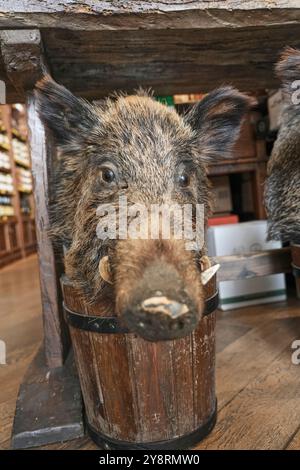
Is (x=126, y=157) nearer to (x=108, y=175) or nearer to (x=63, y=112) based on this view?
(x=108, y=175)

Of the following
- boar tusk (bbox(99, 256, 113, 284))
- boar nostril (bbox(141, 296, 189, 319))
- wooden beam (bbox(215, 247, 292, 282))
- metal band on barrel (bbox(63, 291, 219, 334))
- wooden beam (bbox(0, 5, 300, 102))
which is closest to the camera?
boar nostril (bbox(141, 296, 189, 319))

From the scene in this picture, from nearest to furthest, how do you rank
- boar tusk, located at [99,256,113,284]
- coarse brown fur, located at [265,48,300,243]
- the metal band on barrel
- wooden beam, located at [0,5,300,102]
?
boar tusk, located at [99,256,113,284], the metal band on barrel, wooden beam, located at [0,5,300,102], coarse brown fur, located at [265,48,300,243]

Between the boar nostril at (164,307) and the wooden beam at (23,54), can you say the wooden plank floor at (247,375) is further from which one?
the wooden beam at (23,54)

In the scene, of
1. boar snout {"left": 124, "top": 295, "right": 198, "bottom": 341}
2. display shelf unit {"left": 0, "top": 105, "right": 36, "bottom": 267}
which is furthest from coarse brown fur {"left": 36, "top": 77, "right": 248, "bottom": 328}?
display shelf unit {"left": 0, "top": 105, "right": 36, "bottom": 267}

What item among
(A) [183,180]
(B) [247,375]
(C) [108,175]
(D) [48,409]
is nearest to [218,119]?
(A) [183,180]

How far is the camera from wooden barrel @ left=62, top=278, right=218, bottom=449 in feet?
3.85

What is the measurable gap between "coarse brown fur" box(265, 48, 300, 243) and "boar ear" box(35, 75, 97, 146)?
79cm

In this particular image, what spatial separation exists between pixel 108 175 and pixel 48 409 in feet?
2.89

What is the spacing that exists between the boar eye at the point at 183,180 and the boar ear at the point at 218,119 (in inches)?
8.6

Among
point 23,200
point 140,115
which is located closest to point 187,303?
point 140,115

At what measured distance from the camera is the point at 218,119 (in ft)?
4.65

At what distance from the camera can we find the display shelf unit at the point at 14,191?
7.25m

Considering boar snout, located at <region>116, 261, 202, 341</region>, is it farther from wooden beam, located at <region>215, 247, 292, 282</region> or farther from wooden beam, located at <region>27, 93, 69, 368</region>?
wooden beam, located at <region>215, 247, 292, 282</region>

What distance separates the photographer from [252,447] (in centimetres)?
121
